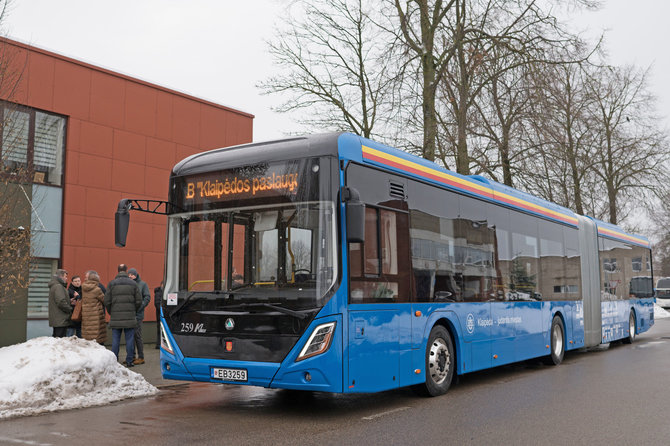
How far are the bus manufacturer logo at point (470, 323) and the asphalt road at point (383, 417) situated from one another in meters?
0.87

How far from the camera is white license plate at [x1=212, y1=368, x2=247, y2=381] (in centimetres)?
762

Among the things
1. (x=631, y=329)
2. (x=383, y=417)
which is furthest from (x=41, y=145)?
(x=631, y=329)

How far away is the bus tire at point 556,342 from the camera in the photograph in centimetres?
1329

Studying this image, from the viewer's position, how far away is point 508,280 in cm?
1141

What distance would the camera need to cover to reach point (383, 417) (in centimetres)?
773

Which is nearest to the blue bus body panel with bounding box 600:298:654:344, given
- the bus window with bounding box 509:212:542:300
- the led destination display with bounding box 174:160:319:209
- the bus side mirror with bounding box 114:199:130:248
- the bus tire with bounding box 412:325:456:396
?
the bus window with bounding box 509:212:542:300

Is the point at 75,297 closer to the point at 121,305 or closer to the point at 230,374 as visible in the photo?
the point at 121,305

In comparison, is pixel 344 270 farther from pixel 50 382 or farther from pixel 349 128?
pixel 349 128

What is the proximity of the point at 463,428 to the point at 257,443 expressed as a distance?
6.99ft

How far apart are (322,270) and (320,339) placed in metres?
0.73

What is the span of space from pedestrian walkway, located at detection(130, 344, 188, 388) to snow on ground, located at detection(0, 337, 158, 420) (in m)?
1.15

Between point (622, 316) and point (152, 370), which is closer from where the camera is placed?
point (152, 370)

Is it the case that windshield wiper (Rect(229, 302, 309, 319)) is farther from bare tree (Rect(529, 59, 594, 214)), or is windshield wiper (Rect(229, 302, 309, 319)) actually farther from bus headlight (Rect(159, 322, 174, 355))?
bare tree (Rect(529, 59, 594, 214))

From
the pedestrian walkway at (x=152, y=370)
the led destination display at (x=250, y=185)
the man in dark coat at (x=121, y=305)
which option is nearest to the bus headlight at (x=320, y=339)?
the led destination display at (x=250, y=185)
